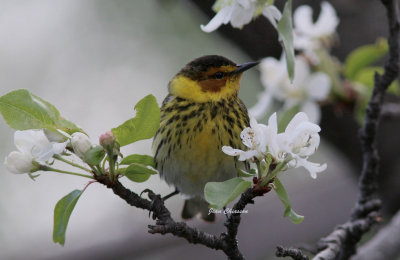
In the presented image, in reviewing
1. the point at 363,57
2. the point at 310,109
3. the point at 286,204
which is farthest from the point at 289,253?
the point at 363,57

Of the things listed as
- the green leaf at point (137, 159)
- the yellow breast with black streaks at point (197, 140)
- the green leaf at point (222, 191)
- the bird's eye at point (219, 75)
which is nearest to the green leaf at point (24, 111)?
the green leaf at point (137, 159)

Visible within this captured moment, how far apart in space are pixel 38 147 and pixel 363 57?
1.96 metres

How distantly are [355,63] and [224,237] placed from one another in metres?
1.51

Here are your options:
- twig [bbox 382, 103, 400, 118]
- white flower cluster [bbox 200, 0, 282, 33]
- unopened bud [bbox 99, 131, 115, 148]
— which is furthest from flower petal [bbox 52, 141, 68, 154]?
twig [bbox 382, 103, 400, 118]

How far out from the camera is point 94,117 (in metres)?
5.72

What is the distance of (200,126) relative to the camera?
2.72 meters

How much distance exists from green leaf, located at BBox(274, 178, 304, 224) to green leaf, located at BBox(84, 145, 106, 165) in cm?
53

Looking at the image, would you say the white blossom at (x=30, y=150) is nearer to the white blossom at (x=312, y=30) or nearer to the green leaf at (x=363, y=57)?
the white blossom at (x=312, y=30)

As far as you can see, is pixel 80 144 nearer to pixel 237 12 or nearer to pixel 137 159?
pixel 137 159

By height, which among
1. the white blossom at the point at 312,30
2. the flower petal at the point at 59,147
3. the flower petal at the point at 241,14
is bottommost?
the flower petal at the point at 59,147

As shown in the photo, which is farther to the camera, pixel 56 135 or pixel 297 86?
pixel 297 86

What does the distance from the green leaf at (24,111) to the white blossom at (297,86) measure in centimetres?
151

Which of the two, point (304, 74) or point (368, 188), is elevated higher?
point (304, 74)

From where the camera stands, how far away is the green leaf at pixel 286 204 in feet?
5.40
